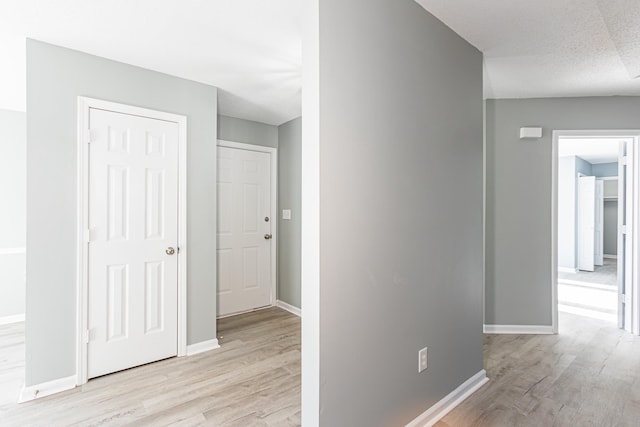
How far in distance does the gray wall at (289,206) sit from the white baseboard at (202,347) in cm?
127

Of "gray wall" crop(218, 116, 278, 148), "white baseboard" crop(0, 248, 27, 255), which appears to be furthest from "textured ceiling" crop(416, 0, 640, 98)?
"white baseboard" crop(0, 248, 27, 255)

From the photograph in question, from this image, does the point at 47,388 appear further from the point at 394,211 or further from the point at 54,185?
the point at 394,211

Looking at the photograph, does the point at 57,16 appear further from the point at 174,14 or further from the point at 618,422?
the point at 618,422

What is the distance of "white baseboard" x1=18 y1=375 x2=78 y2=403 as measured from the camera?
2160mm

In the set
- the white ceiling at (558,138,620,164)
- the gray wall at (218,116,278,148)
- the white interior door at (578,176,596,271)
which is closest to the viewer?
the gray wall at (218,116,278,148)

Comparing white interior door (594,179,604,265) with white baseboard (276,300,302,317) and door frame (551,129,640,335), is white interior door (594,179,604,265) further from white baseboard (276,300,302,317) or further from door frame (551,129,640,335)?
white baseboard (276,300,302,317)

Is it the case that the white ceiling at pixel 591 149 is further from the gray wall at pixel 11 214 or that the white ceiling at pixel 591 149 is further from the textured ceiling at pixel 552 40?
the gray wall at pixel 11 214

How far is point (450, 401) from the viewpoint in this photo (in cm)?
210

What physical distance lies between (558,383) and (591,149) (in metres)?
5.59

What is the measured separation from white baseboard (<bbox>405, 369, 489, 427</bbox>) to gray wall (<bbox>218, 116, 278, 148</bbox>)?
3.42 m

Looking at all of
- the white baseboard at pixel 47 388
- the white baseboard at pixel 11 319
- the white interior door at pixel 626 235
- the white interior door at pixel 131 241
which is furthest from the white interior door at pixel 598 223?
the white baseboard at pixel 11 319

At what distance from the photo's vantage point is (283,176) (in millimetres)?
4324

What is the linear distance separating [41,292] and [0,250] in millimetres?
2313

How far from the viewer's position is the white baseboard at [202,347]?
2.88 metres
